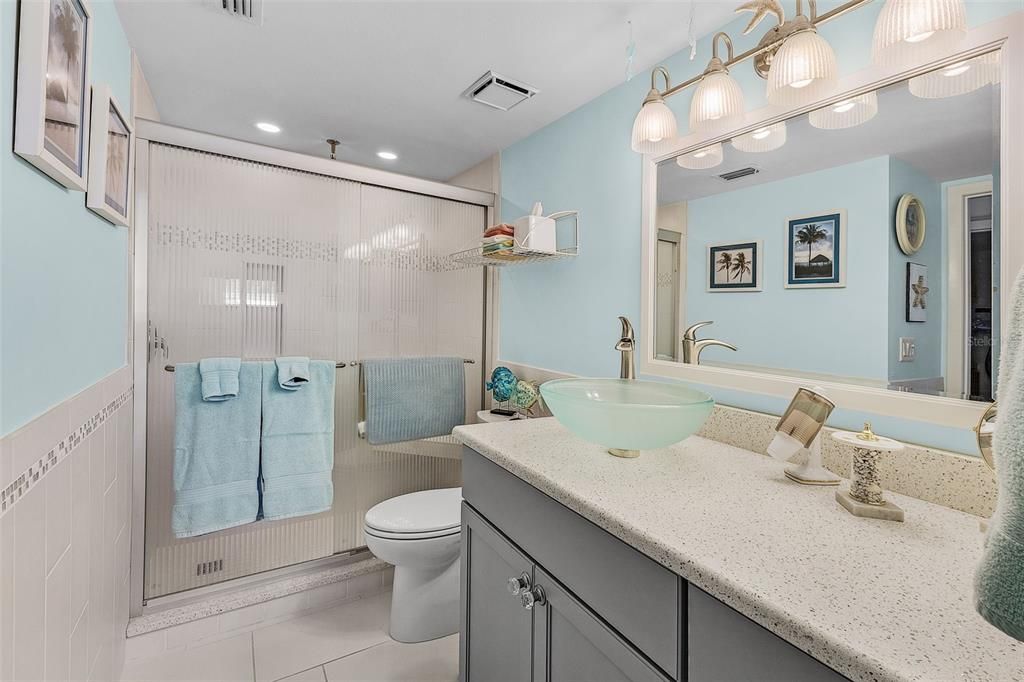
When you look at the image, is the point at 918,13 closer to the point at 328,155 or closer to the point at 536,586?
the point at 536,586

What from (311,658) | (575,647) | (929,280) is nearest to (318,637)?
(311,658)

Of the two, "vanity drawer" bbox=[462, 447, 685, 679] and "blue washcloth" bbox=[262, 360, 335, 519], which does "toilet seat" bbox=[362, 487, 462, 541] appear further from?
"vanity drawer" bbox=[462, 447, 685, 679]

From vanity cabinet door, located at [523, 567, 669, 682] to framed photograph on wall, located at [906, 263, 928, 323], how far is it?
0.89m

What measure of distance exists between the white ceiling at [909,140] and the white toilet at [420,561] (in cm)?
160

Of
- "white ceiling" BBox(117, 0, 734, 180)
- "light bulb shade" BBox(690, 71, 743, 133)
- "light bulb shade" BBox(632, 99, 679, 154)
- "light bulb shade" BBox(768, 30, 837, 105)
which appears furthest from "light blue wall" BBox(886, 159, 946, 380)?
"white ceiling" BBox(117, 0, 734, 180)

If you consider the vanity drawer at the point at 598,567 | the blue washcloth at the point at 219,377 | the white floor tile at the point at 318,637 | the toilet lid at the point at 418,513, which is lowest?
the white floor tile at the point at 318,637

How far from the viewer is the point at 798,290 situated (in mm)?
1159

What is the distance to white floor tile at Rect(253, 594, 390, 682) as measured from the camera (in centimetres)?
168

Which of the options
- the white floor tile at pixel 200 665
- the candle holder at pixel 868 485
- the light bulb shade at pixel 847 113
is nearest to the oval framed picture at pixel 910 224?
Result: the light bulb shade at pixel 847 113

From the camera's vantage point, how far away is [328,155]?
252 cm

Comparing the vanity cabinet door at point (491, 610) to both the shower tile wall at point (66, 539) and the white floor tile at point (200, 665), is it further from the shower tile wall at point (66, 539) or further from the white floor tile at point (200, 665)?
the white floor tile at point (200, 665)

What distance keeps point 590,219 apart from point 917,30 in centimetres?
111

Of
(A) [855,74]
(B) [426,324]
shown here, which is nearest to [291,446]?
(B) [426,324]

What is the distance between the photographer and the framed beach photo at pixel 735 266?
126cm
